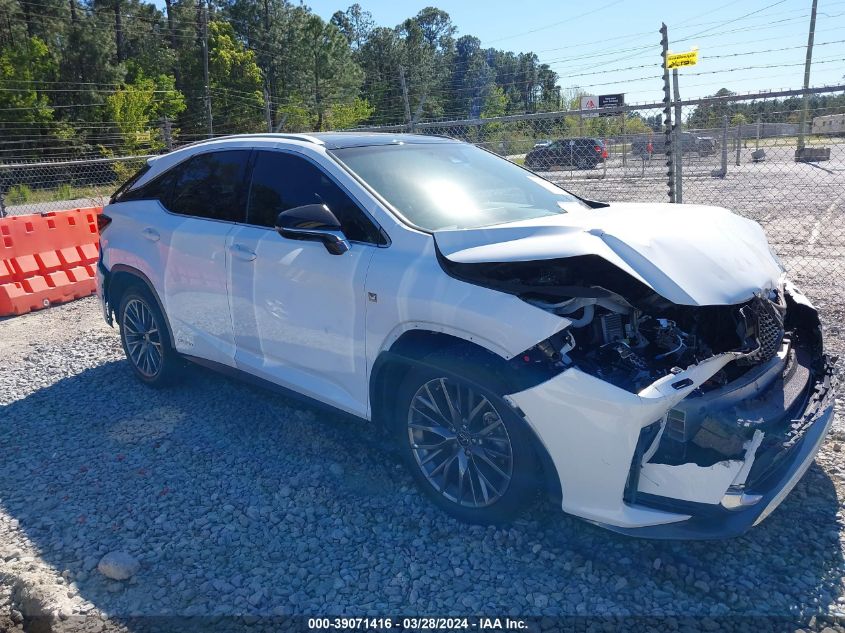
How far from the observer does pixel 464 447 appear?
3.21 metres

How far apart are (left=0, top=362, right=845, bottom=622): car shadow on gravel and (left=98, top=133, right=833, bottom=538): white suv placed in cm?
32

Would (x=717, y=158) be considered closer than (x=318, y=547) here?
No

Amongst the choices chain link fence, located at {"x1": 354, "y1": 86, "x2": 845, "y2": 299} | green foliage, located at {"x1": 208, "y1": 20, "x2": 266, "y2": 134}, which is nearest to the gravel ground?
chain link fence, located at {"x1": 354, "y1": 86, "x2": 845, "y2": 299}

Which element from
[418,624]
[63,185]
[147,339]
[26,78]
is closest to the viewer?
[418,624]

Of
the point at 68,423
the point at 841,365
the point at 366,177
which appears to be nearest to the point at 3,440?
the point at 68,423

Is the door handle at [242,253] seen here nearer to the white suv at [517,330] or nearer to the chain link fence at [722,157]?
the white suv at [517,330]

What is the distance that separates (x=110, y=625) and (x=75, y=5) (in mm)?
53562

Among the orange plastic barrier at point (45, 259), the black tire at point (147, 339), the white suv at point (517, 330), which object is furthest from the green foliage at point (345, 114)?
the white suv at point (517, 330)

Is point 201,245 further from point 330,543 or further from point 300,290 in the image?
point 330,543

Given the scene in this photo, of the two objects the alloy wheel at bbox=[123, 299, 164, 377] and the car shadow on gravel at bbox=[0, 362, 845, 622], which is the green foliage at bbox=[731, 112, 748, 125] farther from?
the alloy wheel at bbox=[123, 299, 164, 377]

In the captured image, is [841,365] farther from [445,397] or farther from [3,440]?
[3,440]

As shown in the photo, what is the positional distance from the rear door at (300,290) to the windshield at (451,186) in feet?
0.78

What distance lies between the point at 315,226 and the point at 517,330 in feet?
4.40

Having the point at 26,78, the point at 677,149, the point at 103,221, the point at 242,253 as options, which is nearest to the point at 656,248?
the point at 242,253
